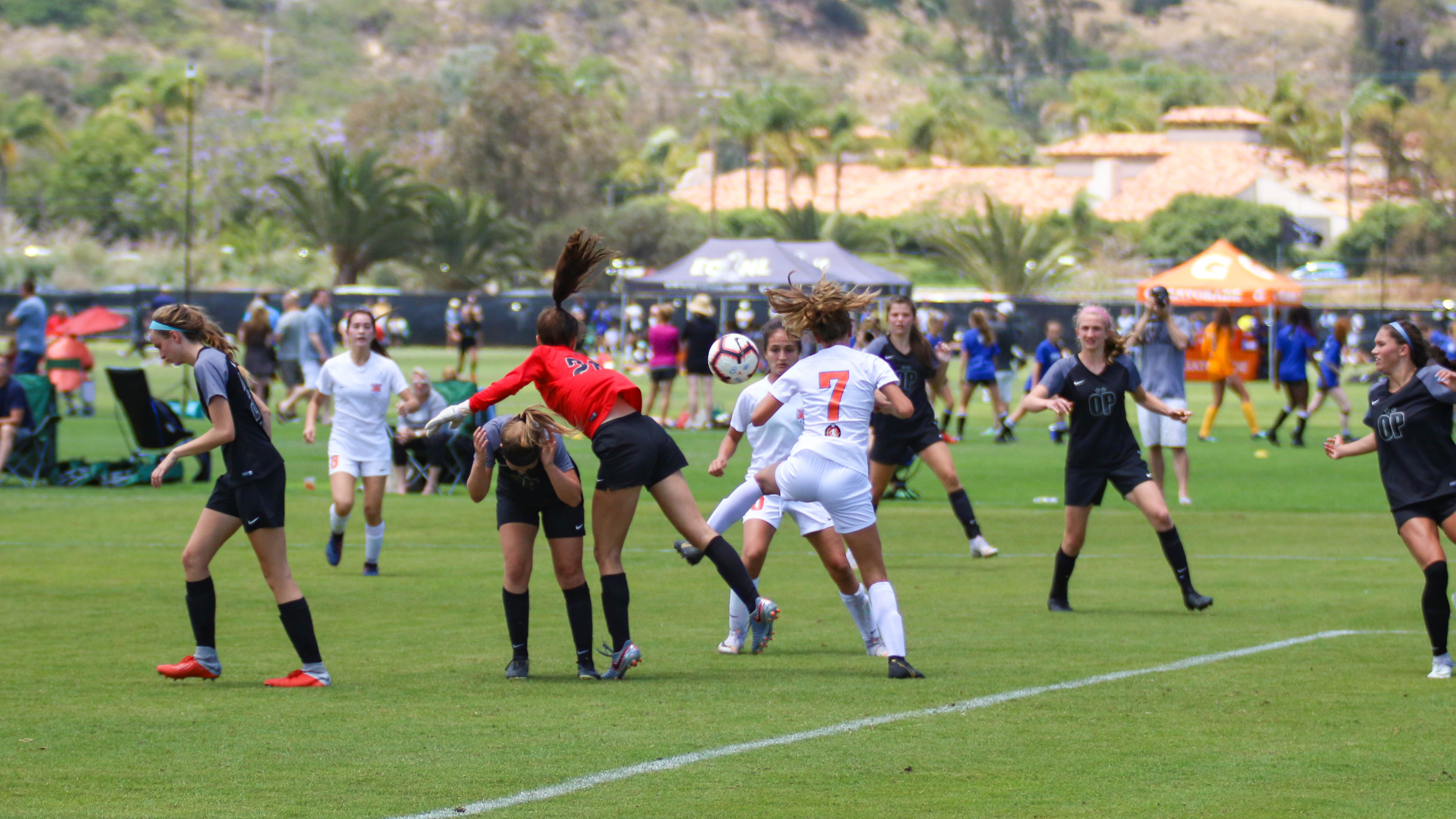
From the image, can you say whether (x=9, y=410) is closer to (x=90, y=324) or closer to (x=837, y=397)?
(x=90, y=324)

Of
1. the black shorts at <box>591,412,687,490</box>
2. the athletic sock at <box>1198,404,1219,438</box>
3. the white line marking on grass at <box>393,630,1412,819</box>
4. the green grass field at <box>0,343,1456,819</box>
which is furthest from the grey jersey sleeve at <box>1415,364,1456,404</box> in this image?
the athletic sock at <box>1198,404,1219,438</box>

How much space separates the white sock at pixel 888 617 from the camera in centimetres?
811

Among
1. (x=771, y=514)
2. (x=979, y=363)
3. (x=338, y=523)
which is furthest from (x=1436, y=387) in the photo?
(x=979, y=363)

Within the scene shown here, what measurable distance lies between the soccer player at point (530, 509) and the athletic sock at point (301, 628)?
3.08ft

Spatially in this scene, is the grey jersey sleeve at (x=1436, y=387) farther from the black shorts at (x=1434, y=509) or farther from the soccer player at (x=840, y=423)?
the soccer player at (x=840, y=423)

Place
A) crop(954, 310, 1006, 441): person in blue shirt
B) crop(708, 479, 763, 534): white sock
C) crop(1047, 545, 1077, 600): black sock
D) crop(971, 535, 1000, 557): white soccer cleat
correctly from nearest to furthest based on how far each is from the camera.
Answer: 1. crop(708, 479, 763, 534): white sock
2. crop(1047, 545, 1077, 600): black sock
3. crop(971, 535, 1000, 557): white soccer cleat
4. crop(954, 310, 1006, 441): person in blue shirt

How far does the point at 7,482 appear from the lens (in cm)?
1870

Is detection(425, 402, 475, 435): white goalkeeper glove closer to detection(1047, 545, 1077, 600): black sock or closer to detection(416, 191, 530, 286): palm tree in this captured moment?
detection(1047, 545, 1077, 600): black sock

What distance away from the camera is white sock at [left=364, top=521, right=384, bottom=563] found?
1249cm

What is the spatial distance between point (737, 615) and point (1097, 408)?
2.90 meters

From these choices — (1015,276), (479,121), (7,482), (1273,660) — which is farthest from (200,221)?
(1273,660)

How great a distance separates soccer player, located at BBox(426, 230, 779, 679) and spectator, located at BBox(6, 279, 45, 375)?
61.1 feet

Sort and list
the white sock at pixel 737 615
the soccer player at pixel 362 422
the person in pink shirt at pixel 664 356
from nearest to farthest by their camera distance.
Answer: the white sock at pixel 737 615, the soccer player at pixel 362 422, the person in pink shirt at pixel 664 356

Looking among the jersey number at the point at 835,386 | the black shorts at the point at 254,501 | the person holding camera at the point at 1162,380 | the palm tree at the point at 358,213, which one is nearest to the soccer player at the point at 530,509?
the black shorts at the point at 254,501
